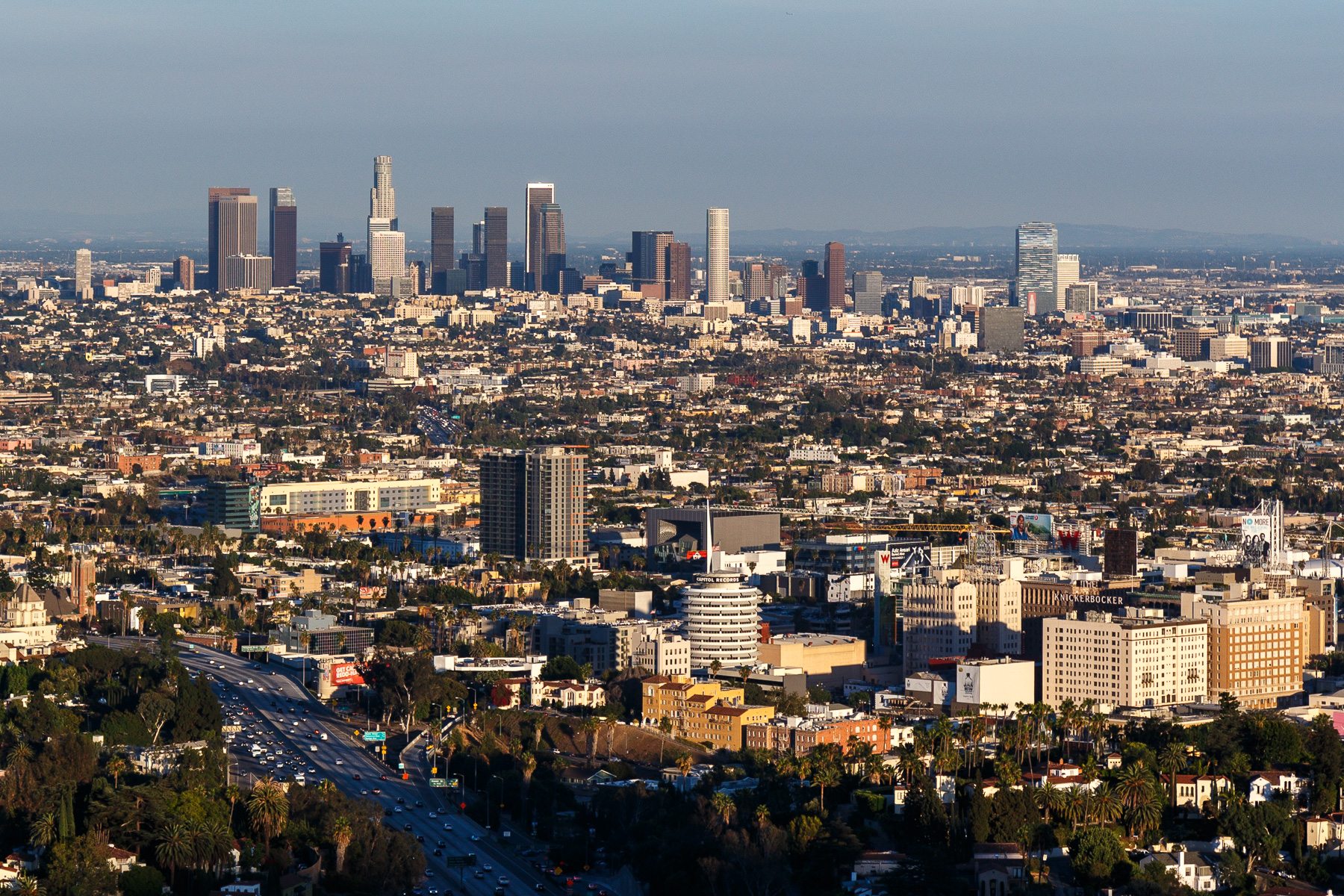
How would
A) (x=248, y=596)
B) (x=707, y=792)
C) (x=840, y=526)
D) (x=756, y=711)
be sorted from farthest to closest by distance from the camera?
(x=840, y=526) < (x=248, y=596) < (x=756, y=711) < (x=707, y=792)

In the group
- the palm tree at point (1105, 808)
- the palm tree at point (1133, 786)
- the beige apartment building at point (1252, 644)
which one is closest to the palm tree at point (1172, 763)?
the palm tree at point (1133, 786)

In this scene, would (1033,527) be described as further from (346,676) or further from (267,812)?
(267,812)

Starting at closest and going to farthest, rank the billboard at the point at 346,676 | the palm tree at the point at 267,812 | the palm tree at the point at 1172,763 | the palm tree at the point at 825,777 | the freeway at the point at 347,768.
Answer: the freeway at the point at 347,768
the palm tree at the point at 267,812
the palm tree at the point at 1172,763
the palm tree at the point at 825,777
the billboard at the point at 346,676

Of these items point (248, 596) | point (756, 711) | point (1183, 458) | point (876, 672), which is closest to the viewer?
point (756, 711)

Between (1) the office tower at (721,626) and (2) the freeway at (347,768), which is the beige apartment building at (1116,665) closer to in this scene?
(1) the office tower at (721,626)

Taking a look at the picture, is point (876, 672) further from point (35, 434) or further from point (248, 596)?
point (35, 434)

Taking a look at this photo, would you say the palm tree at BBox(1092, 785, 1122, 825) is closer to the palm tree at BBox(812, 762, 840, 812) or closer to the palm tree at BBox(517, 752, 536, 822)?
the palm tree at BBox(812, 762, 840, 812)

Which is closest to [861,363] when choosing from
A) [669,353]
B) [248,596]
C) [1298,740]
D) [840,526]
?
[669,353]
